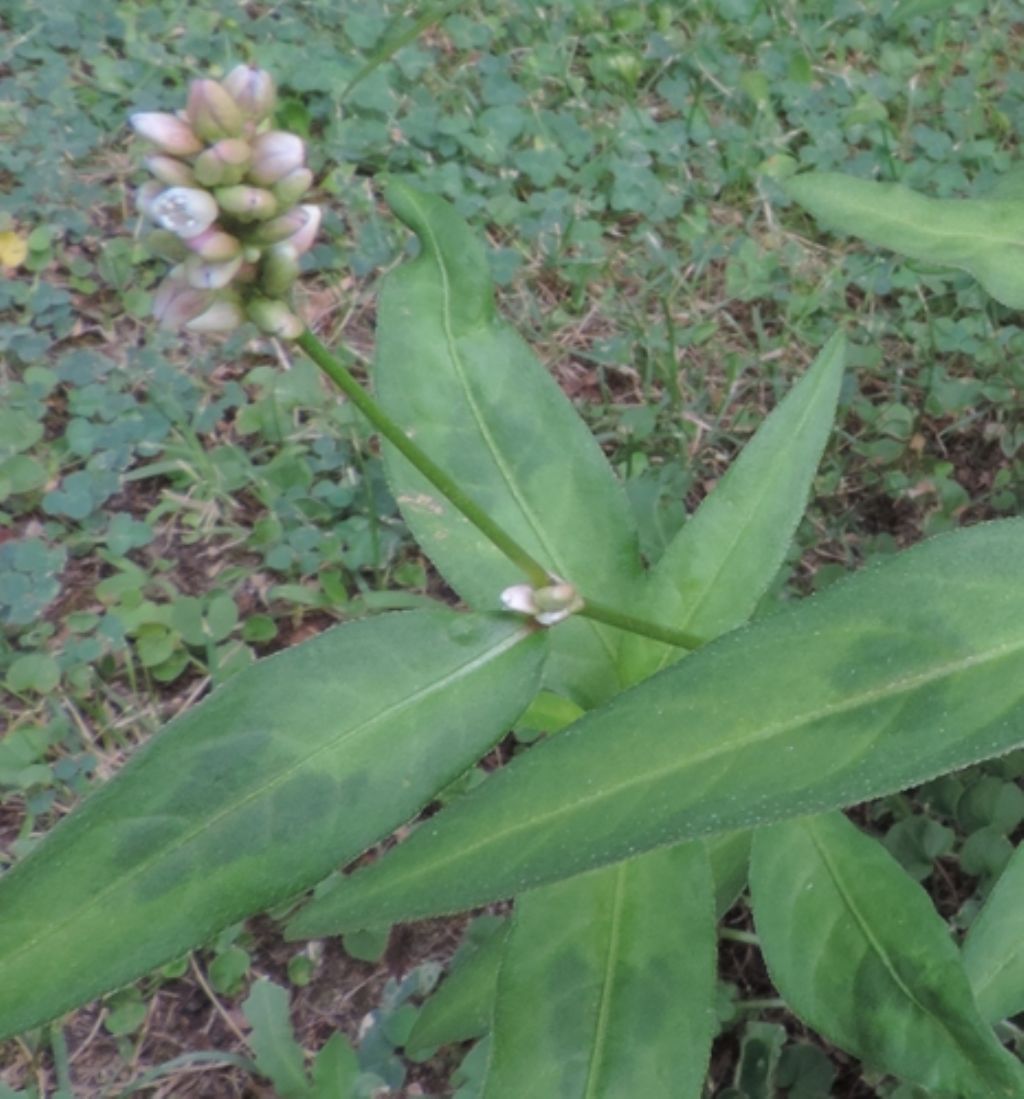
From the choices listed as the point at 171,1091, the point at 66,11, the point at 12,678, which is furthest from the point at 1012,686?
the point at 66,11

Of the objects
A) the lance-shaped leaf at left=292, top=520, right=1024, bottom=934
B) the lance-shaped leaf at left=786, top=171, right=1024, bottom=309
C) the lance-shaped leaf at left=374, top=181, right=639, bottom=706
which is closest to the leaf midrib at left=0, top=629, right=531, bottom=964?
the lance-shaped leaf at left=292, top=520, right=1024, bottom=934

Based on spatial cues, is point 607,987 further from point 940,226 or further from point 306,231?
point 940,226

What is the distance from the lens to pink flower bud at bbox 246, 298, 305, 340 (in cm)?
85

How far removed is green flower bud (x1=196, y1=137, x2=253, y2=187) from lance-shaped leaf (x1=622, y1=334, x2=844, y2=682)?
667 mm

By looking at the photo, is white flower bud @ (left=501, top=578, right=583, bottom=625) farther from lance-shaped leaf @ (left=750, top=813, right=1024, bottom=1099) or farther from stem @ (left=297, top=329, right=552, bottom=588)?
lance-shaped leaf @ (left=750, top=813, right=1024, bottom=1099)

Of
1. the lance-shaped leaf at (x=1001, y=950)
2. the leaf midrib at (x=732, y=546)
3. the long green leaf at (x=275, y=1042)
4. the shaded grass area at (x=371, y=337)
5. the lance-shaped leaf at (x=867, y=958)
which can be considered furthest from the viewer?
the shaded grass area at (x=371, y=337)

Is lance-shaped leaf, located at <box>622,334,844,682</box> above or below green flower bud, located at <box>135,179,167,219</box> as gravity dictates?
below

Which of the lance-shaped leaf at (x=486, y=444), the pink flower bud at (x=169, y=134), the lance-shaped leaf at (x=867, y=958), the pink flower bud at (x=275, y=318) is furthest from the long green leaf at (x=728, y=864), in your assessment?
the pink flower bud at (x=169, y=134)

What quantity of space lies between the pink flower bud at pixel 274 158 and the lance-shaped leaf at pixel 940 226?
0.68 metres

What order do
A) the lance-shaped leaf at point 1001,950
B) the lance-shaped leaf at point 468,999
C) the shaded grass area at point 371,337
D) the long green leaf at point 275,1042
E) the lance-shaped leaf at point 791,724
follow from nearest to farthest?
the lance-shaped leaf at point 791,724 < the lance-shaped leaf at point 1001,950 < the lance-shaped leaf at point 468,999 < the long green leaf at point 275,1042 < the shaded grass area at point 371,337

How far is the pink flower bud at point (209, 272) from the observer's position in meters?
0.82

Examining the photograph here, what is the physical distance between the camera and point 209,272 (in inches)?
32.3

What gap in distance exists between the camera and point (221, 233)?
833 millimetres

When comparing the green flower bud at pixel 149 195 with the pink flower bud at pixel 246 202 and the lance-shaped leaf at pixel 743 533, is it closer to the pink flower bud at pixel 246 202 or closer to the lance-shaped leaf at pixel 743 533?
the pink flower bud at pixel 246 202
